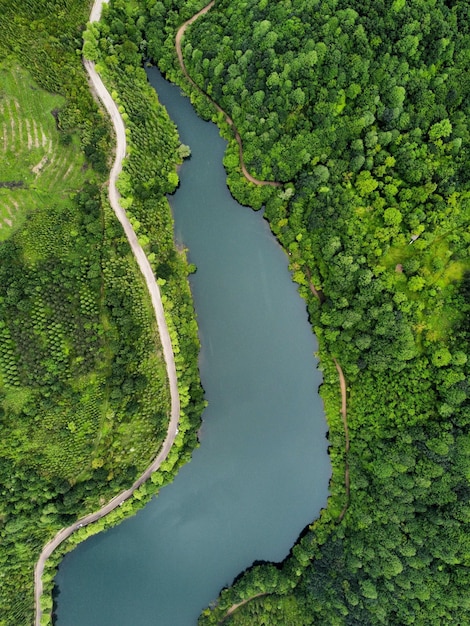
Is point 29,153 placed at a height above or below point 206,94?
above

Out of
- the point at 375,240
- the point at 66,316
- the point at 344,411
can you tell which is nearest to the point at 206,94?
the point at 375,240

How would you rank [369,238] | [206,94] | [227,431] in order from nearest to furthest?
[369,238] < [206,94] < [227,431]

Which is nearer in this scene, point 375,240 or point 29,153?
point 375,240

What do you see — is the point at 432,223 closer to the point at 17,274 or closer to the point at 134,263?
the point at 134,263

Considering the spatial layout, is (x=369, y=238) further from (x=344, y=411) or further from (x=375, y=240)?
(x=344, y=411)

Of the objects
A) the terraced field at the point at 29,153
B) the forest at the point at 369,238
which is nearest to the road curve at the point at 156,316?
the forest at the point at 369,238

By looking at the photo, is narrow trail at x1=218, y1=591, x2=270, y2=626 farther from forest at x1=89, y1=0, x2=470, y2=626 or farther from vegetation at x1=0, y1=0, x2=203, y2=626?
vegetation at x1=0, y1=0, x2=203, y2=626

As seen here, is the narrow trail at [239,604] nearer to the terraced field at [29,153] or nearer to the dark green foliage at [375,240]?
the dark green foliage at [375,240]

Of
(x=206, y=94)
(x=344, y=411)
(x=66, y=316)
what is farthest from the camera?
(x=206, y=94)
